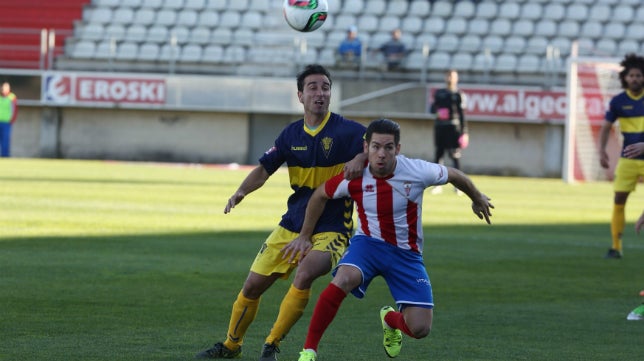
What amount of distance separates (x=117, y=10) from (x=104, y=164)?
6940 mm

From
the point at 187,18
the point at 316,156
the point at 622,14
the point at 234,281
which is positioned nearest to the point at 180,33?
the point at 187,18

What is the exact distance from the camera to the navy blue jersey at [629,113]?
1383 cm

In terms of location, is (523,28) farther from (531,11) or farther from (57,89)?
(57,89)

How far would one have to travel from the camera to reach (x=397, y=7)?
35.7 meters

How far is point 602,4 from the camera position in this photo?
34938 millimetres

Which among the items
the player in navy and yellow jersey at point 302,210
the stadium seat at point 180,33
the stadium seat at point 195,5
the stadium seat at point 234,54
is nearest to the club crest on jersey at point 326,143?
the player in navy and yellow jersey at point 302,210

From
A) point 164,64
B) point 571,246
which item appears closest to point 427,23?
point 164,64

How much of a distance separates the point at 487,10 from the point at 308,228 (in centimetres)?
2881

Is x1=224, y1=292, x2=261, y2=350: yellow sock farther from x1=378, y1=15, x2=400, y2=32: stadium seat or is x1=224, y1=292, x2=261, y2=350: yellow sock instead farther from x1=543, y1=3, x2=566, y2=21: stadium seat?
x1=543, y1=3, x2=566, y2=21: stadium seat

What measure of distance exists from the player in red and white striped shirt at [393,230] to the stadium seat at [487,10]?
28492 mm

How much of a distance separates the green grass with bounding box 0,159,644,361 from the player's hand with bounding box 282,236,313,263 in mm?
684

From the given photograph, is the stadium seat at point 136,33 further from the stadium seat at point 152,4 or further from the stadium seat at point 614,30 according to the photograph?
the stadium seat at point 614,30

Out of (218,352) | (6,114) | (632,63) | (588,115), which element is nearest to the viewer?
(218,352)

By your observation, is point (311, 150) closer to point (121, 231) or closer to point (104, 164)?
point (121, 231)
